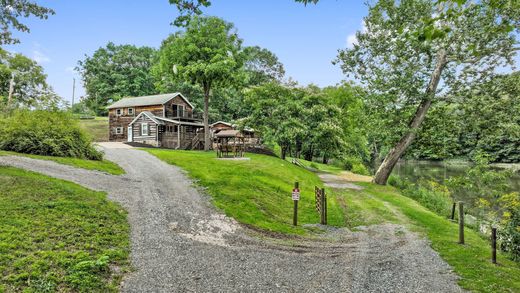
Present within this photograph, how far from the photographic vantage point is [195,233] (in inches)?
368

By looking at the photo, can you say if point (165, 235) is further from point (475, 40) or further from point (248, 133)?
point (248, 133)

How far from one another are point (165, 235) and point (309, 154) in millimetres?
33071

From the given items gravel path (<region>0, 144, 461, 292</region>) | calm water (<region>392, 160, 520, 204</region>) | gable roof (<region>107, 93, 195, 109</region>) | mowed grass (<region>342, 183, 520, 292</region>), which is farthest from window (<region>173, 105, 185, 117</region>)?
mowed grass (<region>342, 183, 520, 292</region>)

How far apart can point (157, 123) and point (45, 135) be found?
857 inches

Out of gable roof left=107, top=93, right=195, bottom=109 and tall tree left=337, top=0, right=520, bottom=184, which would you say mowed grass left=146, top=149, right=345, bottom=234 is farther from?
gable roof left=107, top=93, right=195, bottom=109

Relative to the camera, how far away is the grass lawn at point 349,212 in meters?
7.95

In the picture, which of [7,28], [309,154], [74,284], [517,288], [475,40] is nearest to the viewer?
[74,284]

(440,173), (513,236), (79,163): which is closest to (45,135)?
(79,163)

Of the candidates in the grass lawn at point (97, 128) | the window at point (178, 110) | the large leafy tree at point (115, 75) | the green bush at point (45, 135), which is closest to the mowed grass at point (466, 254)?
the green bush at point (45, 135)

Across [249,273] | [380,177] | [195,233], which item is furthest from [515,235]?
[380,177]

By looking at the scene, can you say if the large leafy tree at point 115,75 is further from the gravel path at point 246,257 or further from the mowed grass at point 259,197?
the gravel path at point 246,257

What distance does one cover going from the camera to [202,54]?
102 ft

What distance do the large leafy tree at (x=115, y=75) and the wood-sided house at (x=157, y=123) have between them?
856 inches

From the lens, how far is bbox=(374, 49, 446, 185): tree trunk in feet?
67.8
